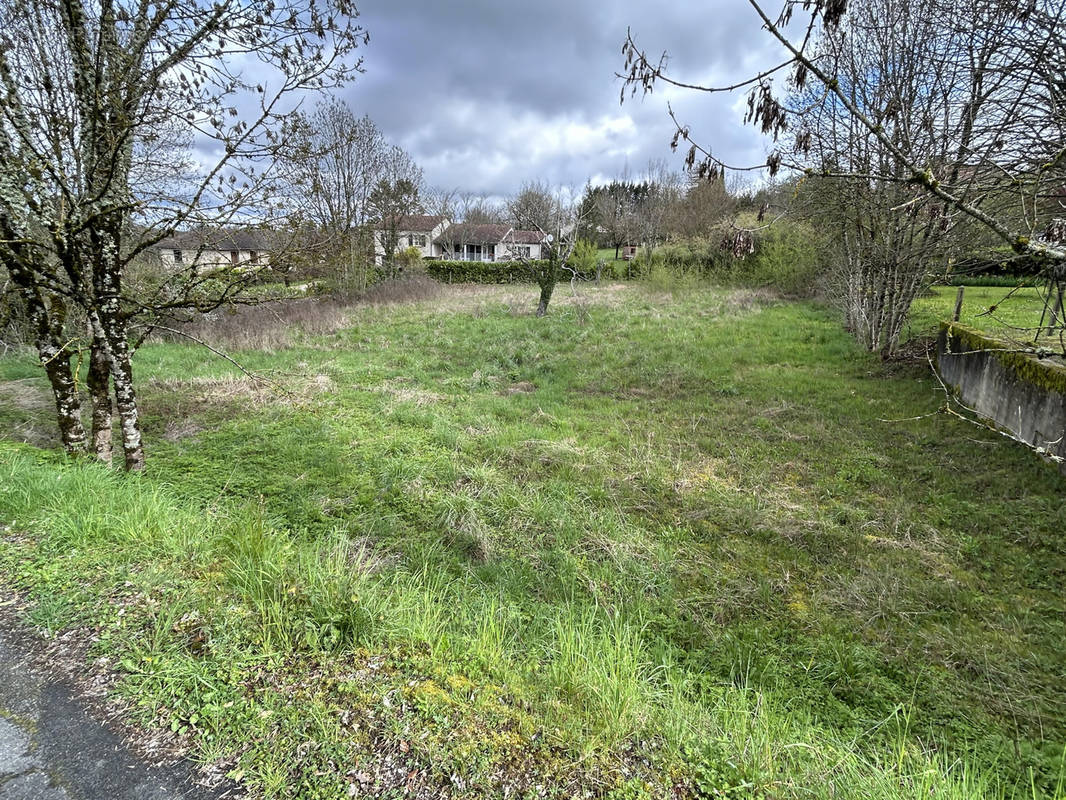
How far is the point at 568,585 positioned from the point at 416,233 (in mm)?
38625

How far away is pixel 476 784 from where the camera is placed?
156cm

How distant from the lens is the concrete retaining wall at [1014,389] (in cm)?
545

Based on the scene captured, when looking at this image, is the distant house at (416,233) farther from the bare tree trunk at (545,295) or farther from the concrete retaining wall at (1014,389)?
the concrete retaining wall at (1014,389)

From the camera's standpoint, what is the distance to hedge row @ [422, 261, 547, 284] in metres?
32.9

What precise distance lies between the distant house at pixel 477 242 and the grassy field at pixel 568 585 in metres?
44.6

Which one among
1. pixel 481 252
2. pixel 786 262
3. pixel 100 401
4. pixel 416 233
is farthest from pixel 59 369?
pixel 481 252

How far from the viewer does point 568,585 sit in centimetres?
391

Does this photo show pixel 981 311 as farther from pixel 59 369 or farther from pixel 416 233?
pixel 416 233

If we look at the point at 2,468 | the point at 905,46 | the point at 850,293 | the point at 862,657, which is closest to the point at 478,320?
the point at 850,293

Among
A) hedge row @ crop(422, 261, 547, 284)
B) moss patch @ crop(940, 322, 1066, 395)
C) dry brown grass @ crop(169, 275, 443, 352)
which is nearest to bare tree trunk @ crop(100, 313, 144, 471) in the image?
dry brown grass @ crop(169, 275, 443, 352)

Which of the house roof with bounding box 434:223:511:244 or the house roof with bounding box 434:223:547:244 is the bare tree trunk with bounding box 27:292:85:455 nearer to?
the house roof with bounding box 434:223:547:244

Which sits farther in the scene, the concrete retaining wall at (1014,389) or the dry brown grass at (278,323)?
the dry brown grass at (278,323)

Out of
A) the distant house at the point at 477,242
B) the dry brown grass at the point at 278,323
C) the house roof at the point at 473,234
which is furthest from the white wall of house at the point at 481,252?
the dry brown grass at the point at 278,323

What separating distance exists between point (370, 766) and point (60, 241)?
4.88m
